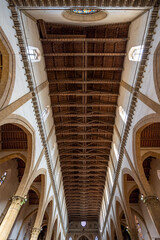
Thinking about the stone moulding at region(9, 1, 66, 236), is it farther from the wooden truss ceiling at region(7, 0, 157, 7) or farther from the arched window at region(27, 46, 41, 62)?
the arched window at region(27, 46, 41, 62)

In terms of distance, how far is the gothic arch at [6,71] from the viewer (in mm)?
6845

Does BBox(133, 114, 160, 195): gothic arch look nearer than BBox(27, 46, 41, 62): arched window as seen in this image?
Yes

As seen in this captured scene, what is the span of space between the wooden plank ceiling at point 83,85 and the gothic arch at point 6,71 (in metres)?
4.40

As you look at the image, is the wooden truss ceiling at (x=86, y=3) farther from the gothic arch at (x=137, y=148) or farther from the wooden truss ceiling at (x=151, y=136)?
the wooden truss ceiling at (x=151, y=136)

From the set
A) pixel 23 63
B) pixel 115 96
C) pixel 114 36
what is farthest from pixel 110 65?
pixel 23 63

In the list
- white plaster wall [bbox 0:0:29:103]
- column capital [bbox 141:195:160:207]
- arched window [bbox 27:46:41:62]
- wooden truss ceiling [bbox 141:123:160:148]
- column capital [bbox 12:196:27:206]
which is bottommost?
column capital [bbox 12:196:27:206]

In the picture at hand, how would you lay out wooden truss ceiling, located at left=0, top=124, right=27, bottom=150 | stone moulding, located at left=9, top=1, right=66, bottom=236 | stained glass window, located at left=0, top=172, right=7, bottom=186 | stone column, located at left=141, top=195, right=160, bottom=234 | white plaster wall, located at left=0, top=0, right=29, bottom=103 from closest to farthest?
1. white plaster wall, located at left=0, top=0, right=29, bottom=103
2. stone moulding, located at left=9, top=1, right=66, bottom=236
3. stone column, located at left=141, top=195, right=160, bottom=234
4. wooden truss ceiling, located at left=0, top=124, right=27, bottom=150
5. stained glass window, located at left=0, top=172, right=7, bottom=186

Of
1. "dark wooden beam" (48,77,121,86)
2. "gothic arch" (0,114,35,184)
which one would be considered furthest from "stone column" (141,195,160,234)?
"dark wooden beam" (48,77,121,86)

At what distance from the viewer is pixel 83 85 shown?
13.3 metres

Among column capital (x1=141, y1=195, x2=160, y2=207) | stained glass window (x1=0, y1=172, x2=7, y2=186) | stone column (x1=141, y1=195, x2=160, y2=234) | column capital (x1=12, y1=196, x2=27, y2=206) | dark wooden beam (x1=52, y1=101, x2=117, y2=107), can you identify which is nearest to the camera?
stone column (x1=141, y1=195, x2=160, y2=234)

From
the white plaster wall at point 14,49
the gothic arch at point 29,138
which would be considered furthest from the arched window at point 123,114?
the white plaster wall at point 14,49

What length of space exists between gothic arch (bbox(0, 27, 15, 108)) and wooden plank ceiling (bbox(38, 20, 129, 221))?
14.4 feet

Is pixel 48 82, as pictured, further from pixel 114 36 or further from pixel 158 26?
pixel 158 26

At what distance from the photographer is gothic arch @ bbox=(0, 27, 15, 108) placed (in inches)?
269
